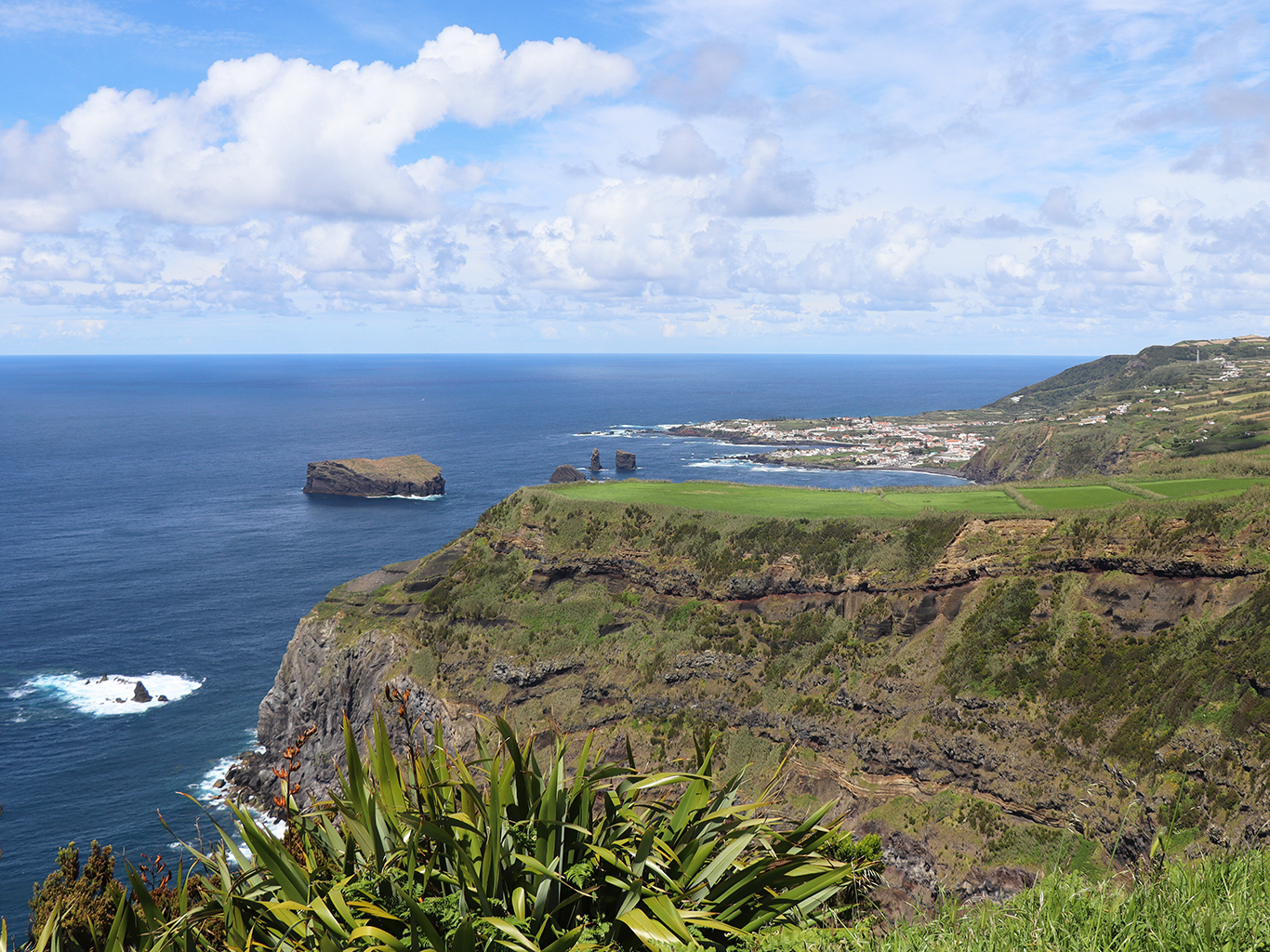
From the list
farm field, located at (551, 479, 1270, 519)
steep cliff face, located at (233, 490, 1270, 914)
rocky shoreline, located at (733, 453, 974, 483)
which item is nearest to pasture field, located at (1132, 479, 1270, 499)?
farm field, located at (551, 479, 1270, 519)

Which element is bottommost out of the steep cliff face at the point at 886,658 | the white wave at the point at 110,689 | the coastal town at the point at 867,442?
the white wave at the point at 110,689

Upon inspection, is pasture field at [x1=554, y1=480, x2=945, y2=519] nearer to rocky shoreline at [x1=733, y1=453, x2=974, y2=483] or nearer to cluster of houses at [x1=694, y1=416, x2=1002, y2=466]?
rocky shoreline at [x1=733, y1=453, x2=974, y2=483]

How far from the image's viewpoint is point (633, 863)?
282 inches

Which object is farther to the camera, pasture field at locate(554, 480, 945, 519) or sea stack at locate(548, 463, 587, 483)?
sea stack at locate(548, 463, 587, 483)

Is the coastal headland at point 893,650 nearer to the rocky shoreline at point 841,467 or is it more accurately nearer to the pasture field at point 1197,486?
the pasture field at point 1197,486

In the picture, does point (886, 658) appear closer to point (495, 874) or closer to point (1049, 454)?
point (495, 874)

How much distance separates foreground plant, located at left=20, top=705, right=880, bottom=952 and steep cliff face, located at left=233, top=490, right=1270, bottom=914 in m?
17.0

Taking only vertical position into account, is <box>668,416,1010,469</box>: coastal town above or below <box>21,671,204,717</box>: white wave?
above

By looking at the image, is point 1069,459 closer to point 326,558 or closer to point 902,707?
point 902,707

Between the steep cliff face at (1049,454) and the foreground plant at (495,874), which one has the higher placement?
the foreground plant at (495,874)

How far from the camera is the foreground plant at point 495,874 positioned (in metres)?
6.63

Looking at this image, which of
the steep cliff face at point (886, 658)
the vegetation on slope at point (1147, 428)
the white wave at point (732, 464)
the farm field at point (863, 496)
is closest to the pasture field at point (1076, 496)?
the farm field at point (863, 496)

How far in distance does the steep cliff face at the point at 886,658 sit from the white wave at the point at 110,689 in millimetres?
10851

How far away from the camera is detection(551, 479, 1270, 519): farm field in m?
47.1
